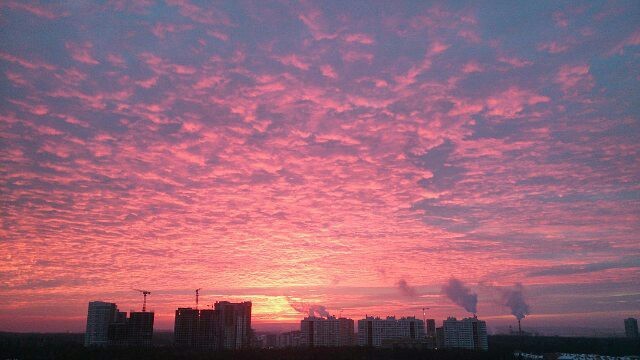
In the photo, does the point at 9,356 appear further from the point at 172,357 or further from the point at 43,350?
the point at 172,357

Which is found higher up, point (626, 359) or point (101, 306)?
point (101, 306)

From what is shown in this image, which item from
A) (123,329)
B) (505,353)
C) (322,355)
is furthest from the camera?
(123,329)

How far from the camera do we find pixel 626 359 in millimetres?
186500

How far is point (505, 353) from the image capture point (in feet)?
541

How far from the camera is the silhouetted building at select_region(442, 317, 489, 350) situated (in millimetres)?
191875

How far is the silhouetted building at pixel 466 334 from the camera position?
191875mm

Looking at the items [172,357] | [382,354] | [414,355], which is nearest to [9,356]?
[172,357]

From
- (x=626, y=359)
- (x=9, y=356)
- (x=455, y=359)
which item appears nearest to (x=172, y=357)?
(x=9, y=356)

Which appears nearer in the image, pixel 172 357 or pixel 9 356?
pixel 172 357

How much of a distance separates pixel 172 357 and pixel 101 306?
312 ft

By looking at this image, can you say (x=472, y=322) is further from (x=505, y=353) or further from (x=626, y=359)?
(x=626, y=359)

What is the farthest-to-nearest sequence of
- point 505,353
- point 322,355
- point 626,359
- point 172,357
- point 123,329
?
point 123,329 < point 626,359 < point 505,353 < point 322,355 < point 172,357

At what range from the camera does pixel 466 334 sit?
634 feet

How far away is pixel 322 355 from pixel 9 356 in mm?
95633
